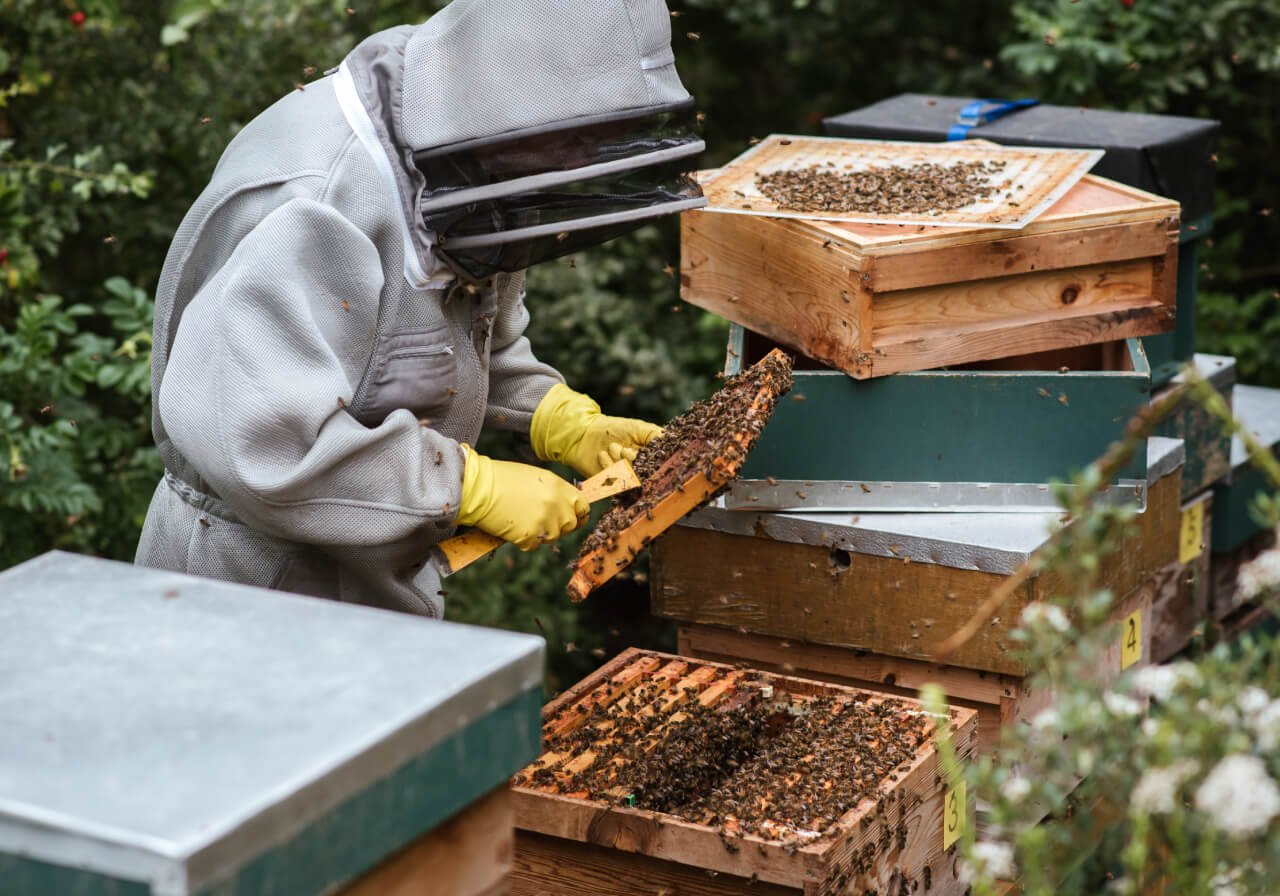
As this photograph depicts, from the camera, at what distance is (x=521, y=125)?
2.47 m

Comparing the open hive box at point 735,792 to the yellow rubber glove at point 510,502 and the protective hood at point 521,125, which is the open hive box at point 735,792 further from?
the protective hood at point 521,125

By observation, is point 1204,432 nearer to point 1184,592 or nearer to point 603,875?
point 1184,592

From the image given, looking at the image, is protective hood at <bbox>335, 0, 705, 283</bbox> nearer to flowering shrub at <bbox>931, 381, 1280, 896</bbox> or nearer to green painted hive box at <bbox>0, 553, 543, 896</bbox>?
green painted hive box at <bbox>0, 553, 543, 896</bbox>

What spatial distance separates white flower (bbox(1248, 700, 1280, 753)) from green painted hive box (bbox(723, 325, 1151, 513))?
186cm

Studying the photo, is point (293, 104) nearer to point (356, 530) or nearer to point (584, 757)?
point (356, 530)

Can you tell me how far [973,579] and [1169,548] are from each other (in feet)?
3.21

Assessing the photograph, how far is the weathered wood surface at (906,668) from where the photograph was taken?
3.19m

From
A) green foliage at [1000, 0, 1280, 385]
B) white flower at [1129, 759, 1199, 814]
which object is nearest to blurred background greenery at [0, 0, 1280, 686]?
green foliage at [1000, 0, 1280, 385]

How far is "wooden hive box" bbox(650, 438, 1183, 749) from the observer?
10.3ft

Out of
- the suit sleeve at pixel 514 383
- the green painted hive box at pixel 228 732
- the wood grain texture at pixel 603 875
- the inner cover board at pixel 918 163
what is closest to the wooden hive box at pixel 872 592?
the suit sleeve at pixel 514 383

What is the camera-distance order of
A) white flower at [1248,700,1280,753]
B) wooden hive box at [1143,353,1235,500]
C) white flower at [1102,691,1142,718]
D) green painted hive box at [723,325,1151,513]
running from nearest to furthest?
white flower at [1248,700,1280,753], white flower at [1102,691,1142,718], green painted hive box at [723,325,1151,513], wooden hive box at [1143,353,1235,500]

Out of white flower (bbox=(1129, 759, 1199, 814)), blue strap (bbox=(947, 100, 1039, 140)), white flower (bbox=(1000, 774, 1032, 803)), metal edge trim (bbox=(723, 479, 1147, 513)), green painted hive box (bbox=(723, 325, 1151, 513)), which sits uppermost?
blue strap (bbox=(947, 100, 1039, 140))

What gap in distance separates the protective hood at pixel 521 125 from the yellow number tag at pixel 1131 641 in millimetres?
1614

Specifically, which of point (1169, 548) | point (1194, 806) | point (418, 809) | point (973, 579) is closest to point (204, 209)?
point (418, 809)
